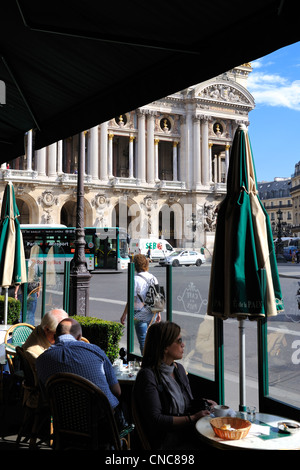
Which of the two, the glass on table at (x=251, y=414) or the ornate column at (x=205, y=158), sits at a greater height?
the ornate column at (x=205, y=158)

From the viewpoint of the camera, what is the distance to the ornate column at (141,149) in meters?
48.6

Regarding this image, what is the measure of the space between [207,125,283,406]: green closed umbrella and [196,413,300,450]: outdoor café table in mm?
428

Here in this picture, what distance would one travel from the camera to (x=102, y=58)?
3361 millimetres

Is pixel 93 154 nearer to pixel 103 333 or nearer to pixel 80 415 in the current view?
pixel 103 333

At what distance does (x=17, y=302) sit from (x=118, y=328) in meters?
3.20

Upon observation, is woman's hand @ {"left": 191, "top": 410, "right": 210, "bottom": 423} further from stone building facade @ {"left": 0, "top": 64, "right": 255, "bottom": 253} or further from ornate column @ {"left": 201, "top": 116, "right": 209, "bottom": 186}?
ornate column @ {"left": 201, "top": 116, "right": 209, "bottom": 186}

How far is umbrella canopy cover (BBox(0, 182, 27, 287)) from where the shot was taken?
656 centimetres

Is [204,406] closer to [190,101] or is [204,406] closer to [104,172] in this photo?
[104,172]

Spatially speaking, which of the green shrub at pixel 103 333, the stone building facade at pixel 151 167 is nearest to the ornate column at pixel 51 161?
the stone building facade at pixel 151 167

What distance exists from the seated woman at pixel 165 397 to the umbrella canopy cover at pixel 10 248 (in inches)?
157

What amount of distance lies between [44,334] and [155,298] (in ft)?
6.16

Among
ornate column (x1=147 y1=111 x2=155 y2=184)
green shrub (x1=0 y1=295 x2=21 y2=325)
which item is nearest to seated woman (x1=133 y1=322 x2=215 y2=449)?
green shrub (x1=0 y1=295 x2=21 y2=325)

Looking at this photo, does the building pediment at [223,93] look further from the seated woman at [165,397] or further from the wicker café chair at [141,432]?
the wicker café chair at [141,432]

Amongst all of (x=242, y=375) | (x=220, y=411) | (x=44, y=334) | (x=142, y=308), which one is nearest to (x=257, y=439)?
(x=220, y=411)
